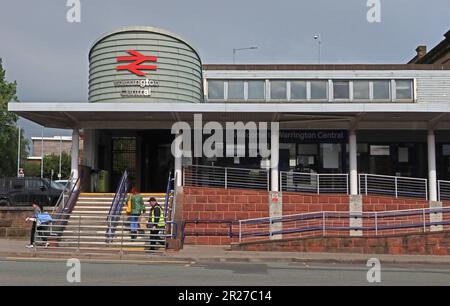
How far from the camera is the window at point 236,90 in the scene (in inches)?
1021

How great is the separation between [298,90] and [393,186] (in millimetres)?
6774

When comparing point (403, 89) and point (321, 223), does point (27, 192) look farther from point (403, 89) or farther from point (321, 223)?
point (403, 89)

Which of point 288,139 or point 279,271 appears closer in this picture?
point 279,271

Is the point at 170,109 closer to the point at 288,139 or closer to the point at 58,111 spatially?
the point at 58,111

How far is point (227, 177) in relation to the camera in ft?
73.5

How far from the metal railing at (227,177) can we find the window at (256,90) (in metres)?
4.60

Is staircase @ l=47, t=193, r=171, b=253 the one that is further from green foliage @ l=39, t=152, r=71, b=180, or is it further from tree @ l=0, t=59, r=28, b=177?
green foliage @ l=39, t=152, r=71, b=180

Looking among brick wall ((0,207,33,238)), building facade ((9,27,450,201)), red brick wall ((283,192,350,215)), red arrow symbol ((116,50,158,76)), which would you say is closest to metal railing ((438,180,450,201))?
building facade ((9,27,450,201))

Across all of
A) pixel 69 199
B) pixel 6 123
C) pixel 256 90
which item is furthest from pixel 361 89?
pixel 6 123

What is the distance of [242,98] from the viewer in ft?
84.9

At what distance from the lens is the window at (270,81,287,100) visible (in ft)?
85.8

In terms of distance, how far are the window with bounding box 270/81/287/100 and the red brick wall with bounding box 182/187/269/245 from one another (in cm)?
740
